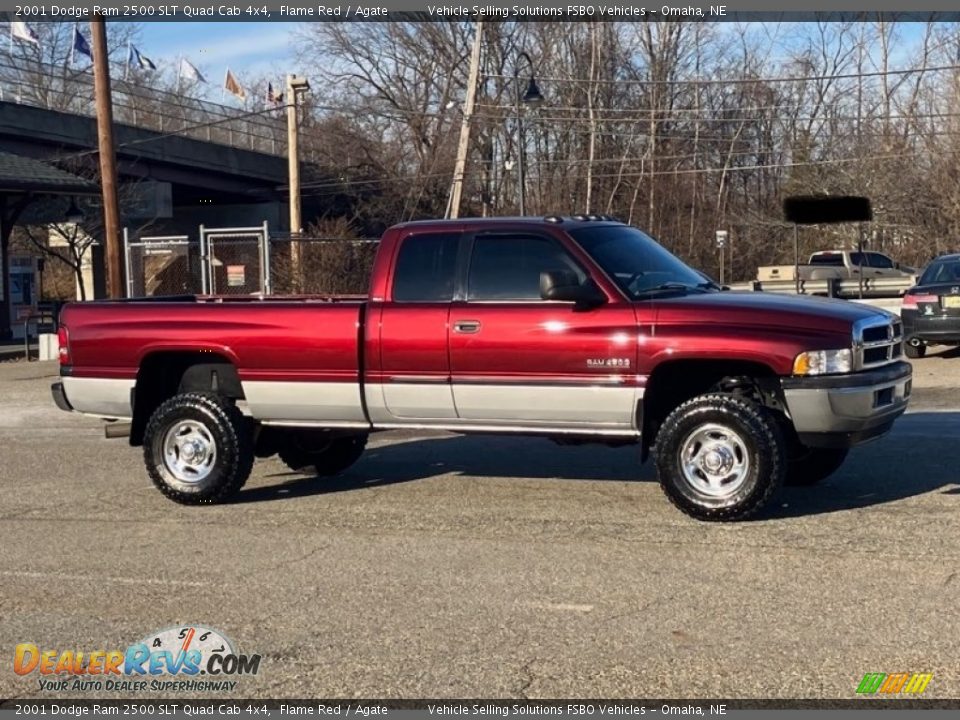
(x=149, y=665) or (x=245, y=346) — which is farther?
(x=245, y=346)

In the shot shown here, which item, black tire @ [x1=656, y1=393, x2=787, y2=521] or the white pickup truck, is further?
the white pickup truck

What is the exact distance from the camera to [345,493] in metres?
9.48

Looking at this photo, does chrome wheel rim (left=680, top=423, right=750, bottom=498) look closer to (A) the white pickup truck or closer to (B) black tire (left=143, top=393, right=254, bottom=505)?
(B) black tire (left=143, top=393, right=254, bottom=505)

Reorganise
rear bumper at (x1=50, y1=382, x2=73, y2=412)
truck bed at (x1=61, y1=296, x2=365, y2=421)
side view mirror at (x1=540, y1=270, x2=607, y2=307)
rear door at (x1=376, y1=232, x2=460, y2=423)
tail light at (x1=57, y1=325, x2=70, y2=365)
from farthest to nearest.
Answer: rear bumper at (x1=50, y1=382, x2=73, y2=412), tail light at (x1=57, y1=325, x2=70, y2=365), truck bed at (x1=61, y1=296, x2=365, y2=421), rear door at (x1=376, y1=232, x2=460, y2=423), side view mirror at (x1=540, y1=270, x2=607, y2=307)

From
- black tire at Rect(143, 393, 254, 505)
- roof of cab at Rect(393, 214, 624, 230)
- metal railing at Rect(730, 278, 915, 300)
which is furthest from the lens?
metal railing at Rect(730, 278, 915, 300)

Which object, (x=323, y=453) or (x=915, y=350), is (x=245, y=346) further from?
(x=915, y=350)

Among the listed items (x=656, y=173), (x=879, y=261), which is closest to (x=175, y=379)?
(x=879, y=261)

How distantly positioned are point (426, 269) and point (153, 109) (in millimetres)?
36165

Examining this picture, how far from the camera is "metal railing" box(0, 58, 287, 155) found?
129 feet

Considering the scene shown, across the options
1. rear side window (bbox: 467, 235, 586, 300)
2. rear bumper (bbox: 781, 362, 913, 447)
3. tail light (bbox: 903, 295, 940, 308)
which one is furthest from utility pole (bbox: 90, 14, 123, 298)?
rear bumper (bbox: 781, 362, 913, 447)

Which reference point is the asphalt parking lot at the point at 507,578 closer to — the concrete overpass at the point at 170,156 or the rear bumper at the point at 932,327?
the rear bumper at the point at 932,327

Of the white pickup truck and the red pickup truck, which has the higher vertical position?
the white pickup truck

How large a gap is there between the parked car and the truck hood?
10111mm

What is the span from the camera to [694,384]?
8359 millimetres
